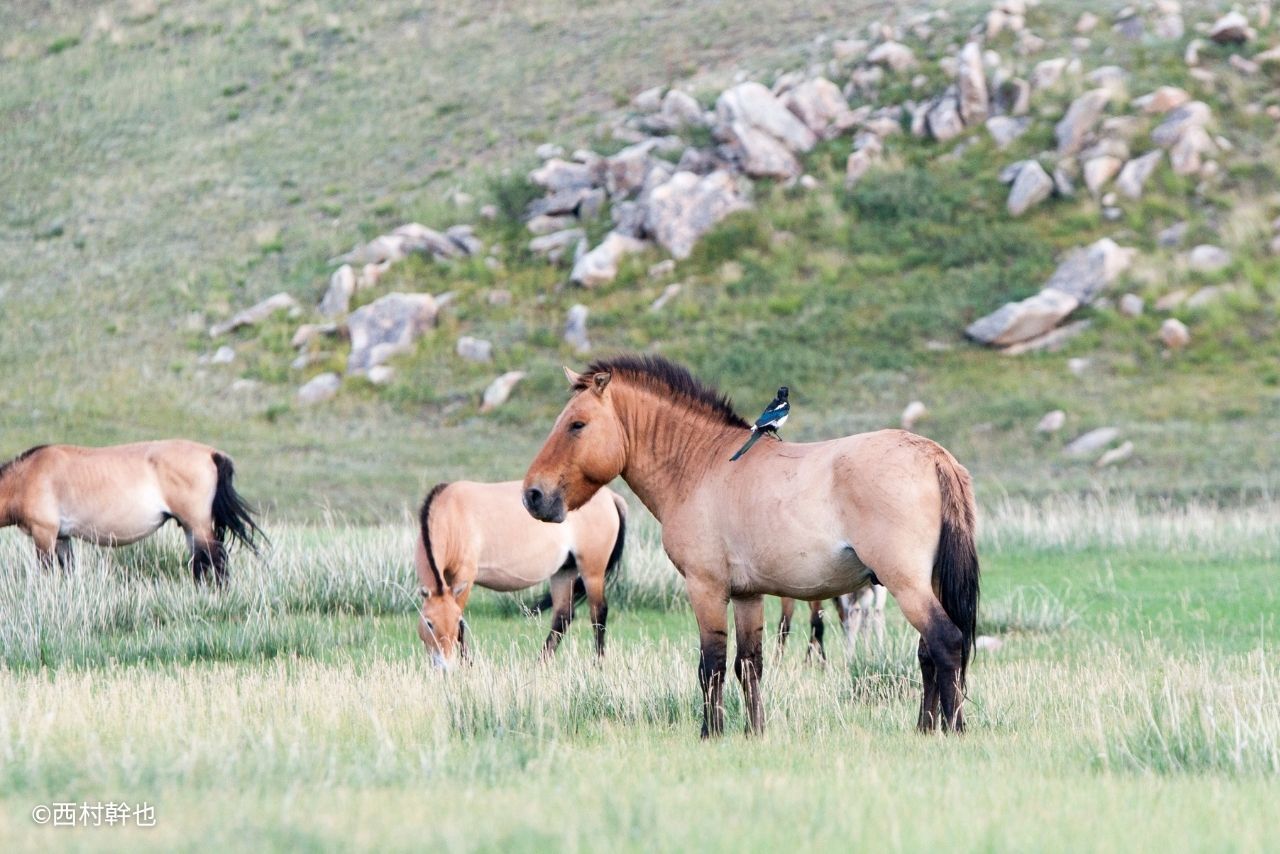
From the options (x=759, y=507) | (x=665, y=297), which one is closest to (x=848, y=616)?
(x=759, y=507)

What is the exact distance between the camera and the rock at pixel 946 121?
36.4m

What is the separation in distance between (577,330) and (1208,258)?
1320 cm

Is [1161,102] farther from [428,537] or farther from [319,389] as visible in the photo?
[428,537]

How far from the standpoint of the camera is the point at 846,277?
34.3m

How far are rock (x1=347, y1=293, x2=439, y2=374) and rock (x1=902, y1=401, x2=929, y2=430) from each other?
11.8 metres

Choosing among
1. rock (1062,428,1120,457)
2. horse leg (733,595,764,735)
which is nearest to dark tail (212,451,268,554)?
horse leg (733,595,764,735)

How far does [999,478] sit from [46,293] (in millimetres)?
26865

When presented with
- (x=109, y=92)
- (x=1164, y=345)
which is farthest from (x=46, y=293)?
(x=1164, y=345)

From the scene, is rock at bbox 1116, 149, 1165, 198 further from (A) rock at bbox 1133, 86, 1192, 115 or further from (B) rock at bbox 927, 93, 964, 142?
(B) rock at bbox 927, 93, 964, 142

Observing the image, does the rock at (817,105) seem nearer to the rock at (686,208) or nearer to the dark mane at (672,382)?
the rock at (686,208)

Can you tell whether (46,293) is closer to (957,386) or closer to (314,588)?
(957,386)

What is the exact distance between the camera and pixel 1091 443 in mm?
26047

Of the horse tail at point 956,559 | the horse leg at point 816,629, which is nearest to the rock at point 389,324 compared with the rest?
the horse leg at point 816,629

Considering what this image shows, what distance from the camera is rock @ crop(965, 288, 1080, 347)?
30.6 metres
